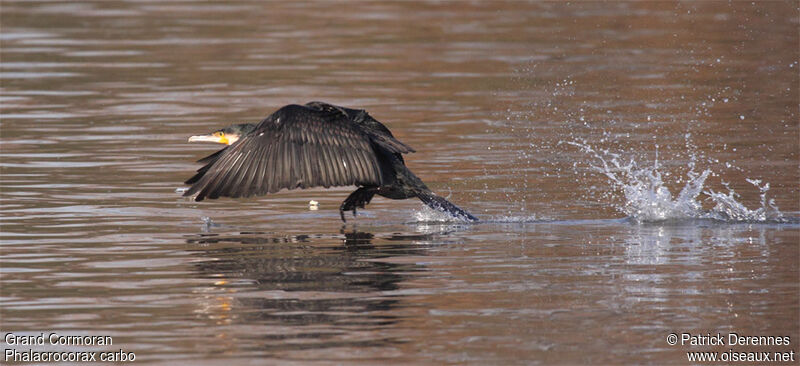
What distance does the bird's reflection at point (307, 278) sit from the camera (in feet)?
21.1

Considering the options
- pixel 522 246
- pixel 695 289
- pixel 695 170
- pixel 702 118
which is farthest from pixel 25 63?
pixel 695 289

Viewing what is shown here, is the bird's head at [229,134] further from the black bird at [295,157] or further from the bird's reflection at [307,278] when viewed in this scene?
the bird's reflection at [307,278]

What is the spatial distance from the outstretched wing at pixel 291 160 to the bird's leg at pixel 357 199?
63cm

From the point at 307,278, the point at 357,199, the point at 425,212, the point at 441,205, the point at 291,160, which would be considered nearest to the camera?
the point at 307,278

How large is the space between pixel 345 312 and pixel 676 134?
718cm

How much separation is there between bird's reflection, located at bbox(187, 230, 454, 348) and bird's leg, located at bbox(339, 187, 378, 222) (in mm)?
326

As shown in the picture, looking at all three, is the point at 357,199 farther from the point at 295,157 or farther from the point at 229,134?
the point at 229,134

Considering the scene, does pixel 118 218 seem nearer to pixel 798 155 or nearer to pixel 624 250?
pixel 624 250

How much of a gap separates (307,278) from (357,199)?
1.86m

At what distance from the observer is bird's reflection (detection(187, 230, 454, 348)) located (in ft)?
21.1

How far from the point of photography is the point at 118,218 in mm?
9297

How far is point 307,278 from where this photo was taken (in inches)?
290

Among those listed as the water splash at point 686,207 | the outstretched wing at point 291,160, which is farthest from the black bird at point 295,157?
the water splash at point 686,207

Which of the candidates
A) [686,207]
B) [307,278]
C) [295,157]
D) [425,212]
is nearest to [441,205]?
[425,212]
